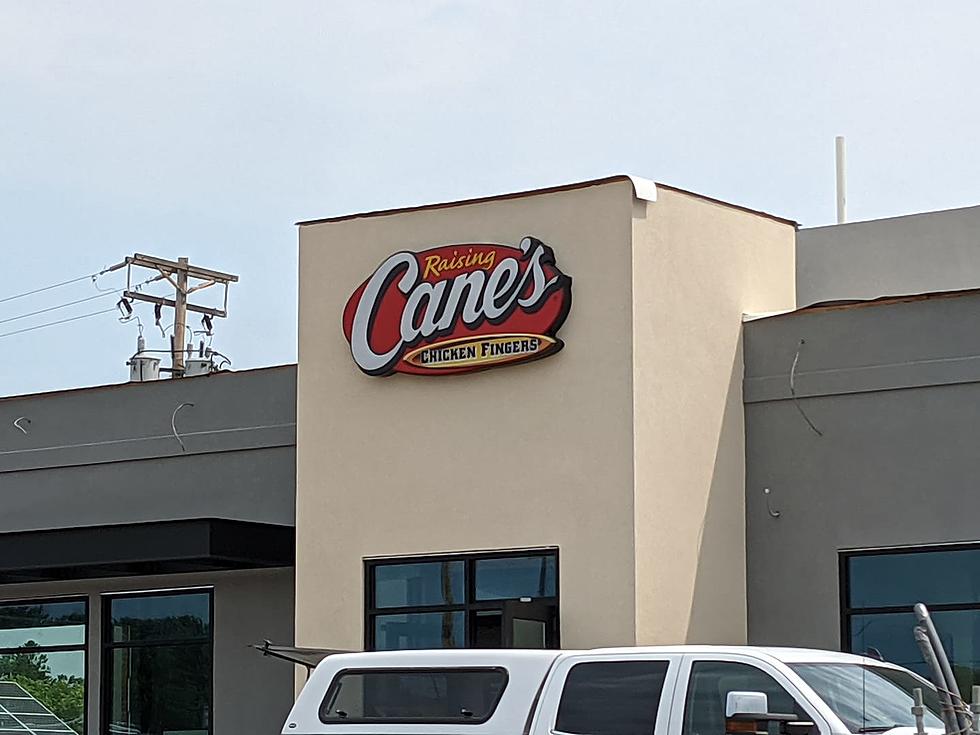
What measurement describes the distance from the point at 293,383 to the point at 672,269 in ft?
17.4

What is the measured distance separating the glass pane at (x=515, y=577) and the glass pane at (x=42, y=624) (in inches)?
273

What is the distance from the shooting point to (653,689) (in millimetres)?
11281

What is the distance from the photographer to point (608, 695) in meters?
11.5

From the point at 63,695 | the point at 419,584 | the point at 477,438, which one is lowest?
the point at 63,695

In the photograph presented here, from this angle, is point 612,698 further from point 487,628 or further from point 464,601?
point 464,601

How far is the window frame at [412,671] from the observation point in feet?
39.2

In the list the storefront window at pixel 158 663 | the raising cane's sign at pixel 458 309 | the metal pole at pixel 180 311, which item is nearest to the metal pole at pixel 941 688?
the raising cane's sign at pixel 458 309

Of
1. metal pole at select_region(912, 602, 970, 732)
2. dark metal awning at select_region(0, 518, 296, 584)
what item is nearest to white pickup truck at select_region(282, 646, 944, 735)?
metal pole at select_region(912, 602, 970, 732)

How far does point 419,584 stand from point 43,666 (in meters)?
6.94

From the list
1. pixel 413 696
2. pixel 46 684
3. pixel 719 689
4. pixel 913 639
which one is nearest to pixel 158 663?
pixel 46 684

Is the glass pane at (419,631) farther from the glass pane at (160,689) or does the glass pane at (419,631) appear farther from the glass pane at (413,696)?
the glass pane at (413,696)

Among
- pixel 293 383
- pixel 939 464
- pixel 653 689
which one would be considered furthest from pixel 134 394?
pixel 653 689

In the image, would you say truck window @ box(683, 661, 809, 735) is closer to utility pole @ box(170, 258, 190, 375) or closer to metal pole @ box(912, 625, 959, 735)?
metal pole @ box(912, 625, 959, 735)

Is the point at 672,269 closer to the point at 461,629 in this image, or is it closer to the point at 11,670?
the point at 461,629
